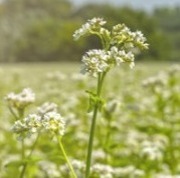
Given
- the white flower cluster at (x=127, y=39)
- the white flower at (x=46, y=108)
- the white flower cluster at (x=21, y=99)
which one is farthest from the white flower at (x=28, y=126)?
the white flower cluster at (x=21, y=99)

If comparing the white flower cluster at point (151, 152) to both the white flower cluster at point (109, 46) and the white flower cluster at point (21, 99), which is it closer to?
the white flower cluster at point (21, 99)

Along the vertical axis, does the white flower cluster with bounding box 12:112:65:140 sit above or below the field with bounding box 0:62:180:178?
above

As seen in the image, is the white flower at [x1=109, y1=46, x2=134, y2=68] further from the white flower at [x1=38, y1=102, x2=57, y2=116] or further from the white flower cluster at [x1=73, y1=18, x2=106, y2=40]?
the white flower at [x1=38, y1=102, x2=57, y2=116]

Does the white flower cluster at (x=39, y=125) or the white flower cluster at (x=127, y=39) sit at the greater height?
the white flower cluster at (x=127, y=39)

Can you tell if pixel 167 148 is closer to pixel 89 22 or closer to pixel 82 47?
pixel 89 22

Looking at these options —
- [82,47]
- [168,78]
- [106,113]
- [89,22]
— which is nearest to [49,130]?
[89,22]

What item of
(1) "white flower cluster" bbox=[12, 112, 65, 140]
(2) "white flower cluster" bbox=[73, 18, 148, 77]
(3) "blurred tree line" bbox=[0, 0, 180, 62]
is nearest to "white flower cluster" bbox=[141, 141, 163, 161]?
(2) "white flower cluster" bbox=[73, 18, 148, 77]
